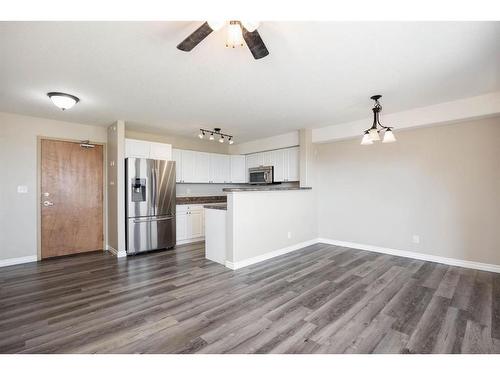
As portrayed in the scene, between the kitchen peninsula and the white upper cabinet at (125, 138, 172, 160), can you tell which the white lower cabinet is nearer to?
the white upper cabinet at (125, 138, 172, 160)

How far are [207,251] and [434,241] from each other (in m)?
3.59

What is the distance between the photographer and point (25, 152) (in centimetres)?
388

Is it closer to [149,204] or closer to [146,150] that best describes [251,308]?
[149,204]

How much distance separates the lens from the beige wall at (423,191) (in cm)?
332

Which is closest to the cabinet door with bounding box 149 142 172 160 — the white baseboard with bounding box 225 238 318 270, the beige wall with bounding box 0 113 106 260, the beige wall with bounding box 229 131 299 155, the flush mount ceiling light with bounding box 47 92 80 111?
the beige wall with bounding box 0 113 106 260

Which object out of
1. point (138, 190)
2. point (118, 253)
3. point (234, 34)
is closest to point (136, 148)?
point (138, 190)

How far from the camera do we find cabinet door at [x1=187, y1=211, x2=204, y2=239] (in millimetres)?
5179

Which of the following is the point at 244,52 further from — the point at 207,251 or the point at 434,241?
the point at 434,241

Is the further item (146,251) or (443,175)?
(146,251)

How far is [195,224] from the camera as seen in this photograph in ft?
17.3

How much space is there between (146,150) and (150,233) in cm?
162
